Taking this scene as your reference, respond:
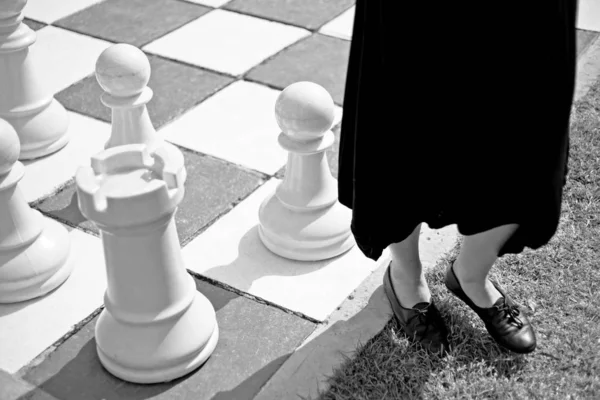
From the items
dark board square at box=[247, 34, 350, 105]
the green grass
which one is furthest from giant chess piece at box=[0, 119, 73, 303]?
dark board square at box=[247, 34, 350, 105]

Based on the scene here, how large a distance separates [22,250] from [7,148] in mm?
291

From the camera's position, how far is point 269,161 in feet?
8.91

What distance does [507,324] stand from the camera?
6.39 ft

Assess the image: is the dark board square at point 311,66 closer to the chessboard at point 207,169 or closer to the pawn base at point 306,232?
the chessboard at point 207,169

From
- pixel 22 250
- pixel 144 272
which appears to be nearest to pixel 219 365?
pixel 144 272

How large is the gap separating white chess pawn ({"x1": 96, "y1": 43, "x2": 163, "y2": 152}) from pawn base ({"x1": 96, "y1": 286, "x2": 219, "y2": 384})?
57 centimetres

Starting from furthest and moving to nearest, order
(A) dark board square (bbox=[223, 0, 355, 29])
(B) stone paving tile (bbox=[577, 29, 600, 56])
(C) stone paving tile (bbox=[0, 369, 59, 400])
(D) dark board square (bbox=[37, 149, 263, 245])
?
(A) dark board square (bbox=[223, 0, 355, 29]), (B) stone paving tile (bbox=[577, 29, 600, 56]), (D) dark board square (bbox=[37, 149, 263, 245]), (C) stone paving tile (bbox=[0, 369, 59, 400])

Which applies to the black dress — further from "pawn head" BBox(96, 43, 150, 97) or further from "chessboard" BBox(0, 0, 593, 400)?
"pawn head" BBox(96, 43, 150, 97)

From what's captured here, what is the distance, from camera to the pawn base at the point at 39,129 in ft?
8.75

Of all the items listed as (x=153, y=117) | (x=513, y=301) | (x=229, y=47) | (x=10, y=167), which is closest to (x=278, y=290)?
(x=513, y=301)

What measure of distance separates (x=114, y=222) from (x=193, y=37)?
1975mm

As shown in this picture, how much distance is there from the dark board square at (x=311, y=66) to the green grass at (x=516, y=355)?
3.51 ft

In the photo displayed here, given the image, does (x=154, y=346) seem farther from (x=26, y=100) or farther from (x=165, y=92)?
(x=165, y=92)

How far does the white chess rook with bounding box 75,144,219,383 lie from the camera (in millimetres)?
1650
